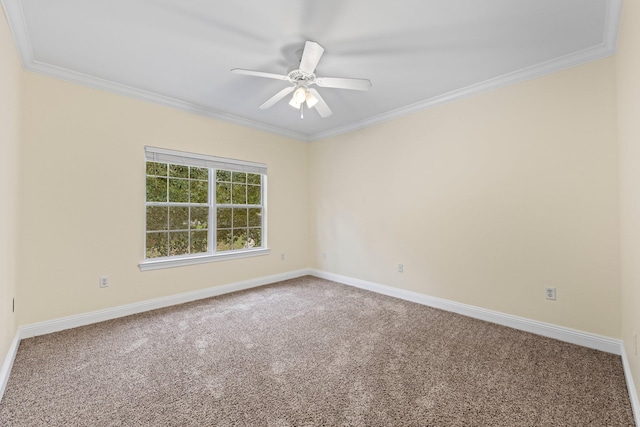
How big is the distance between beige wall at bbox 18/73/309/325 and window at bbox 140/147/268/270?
0.15m

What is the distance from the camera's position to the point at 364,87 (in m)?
2.43

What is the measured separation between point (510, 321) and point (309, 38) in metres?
3.31

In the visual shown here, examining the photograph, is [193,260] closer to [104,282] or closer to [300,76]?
[104,282]

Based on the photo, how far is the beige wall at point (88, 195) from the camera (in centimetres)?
269

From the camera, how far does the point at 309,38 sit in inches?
89.9

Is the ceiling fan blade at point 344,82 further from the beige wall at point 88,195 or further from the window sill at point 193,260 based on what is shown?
the window sill at point 193,260

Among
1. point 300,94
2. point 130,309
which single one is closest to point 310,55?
point 300,94

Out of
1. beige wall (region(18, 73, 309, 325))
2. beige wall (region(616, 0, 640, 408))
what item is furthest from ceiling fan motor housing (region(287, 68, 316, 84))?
beige wall (region(616, 0, 640, 408))

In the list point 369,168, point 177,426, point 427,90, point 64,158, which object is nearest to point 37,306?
point 64,158

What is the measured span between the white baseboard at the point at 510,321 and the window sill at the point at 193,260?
175cm

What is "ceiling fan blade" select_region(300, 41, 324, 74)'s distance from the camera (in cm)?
207

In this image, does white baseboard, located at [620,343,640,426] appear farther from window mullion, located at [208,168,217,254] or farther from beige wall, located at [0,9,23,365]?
window mullion, located at [208,168,217,254]

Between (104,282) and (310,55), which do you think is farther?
(104,282)

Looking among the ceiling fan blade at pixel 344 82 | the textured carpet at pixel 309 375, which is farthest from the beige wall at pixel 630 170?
the ceiling fan blade at pixel 344 82
